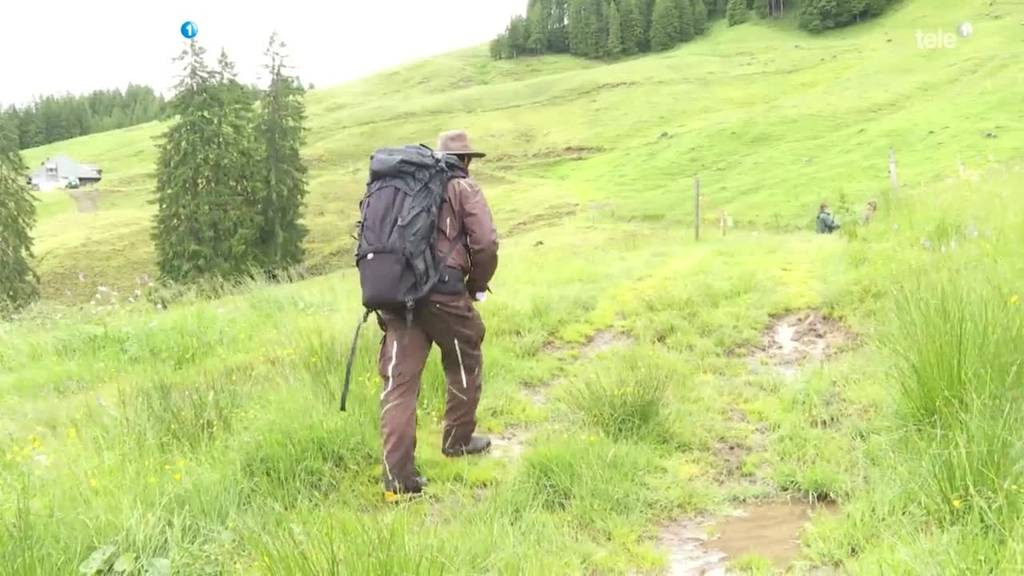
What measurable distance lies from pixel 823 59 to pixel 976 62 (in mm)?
26221

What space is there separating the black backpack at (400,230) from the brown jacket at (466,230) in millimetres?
115

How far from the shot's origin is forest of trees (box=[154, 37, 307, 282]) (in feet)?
144

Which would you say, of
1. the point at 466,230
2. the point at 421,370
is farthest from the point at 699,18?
the point at 421,370

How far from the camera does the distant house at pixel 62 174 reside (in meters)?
98.8

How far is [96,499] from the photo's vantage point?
4.18 m

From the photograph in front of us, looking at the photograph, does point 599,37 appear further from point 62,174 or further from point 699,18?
point 62,174

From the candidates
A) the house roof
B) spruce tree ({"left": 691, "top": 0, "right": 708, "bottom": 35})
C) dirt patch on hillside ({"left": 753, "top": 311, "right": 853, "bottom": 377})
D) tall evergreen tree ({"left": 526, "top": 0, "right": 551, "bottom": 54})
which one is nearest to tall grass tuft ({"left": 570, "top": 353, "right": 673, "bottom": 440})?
dirt patch on hillside ({"left": 753, "top": 311, "right": 853, "bottom": 377})

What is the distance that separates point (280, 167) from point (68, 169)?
69607mm

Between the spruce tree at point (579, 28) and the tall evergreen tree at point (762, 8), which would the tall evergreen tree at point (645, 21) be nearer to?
the spruce tree at point (579, 28)

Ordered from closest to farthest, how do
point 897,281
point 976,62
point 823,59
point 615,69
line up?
point 897,281 < point 976,62 < point 823,59 < point 615,69

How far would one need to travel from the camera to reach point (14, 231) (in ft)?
144

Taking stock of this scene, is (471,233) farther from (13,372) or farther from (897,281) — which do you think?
(13,372)

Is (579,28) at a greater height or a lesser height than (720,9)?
lesser

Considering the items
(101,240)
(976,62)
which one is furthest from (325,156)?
(976,62)
